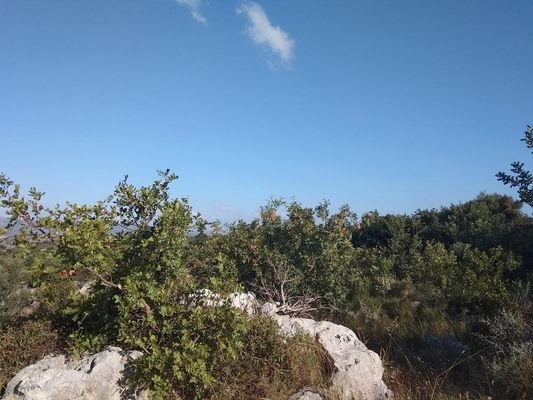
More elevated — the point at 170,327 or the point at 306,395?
the point at 170,327

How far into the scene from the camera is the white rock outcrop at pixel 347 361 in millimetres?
4816

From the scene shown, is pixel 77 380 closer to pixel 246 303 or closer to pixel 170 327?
pixel 170 327

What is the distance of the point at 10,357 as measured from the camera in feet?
15.3

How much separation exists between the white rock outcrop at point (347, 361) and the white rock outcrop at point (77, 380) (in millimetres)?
1876

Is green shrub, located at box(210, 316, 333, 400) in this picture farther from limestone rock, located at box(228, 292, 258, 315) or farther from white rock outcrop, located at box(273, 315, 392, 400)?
limestone rock, located at box(228, 292, 258, 315)

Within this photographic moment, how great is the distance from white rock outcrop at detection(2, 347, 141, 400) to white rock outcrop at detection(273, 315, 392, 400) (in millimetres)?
1876

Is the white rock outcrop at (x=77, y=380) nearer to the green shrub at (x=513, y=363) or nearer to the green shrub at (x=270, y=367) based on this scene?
the green shrub at (x=270, y=367)

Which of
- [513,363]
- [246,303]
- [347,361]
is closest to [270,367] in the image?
[347,361]

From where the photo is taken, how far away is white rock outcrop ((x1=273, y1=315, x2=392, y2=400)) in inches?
190

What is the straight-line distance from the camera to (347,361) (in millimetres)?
5129

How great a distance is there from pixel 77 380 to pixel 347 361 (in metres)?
2.70

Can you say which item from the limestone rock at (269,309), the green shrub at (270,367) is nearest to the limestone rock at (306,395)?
the green shrub at (270,367)

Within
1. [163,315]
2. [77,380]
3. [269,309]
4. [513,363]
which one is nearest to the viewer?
[77,380]

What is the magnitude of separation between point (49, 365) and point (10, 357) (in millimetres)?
529
